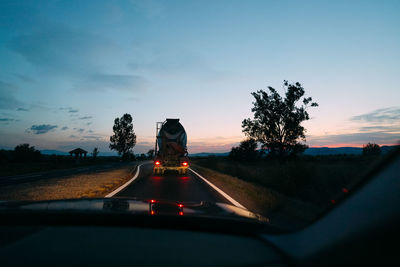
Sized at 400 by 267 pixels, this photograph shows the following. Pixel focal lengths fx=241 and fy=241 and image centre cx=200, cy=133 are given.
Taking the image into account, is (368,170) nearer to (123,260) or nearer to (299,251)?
(299,251)

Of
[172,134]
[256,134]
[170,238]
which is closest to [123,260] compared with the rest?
[170,238]

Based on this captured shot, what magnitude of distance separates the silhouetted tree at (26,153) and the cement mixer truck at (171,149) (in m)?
49.3

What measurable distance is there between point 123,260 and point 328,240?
1206mm

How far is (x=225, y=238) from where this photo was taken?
1.94 meters

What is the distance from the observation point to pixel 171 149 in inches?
775

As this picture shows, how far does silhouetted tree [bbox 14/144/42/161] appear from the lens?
55.0 meters

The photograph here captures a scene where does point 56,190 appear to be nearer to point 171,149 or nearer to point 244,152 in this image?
point 171,149

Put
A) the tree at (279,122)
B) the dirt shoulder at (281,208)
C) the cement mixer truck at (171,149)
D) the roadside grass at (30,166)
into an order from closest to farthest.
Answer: the dirt shoulder at (281,208) → the cement mixer truck at (171,149) → the roadside grass at (30,166) → the tree at (279,122)

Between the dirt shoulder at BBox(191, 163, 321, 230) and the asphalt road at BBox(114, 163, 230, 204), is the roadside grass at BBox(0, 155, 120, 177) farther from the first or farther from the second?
the dirt shoulder at BBox(191, 163, 321, 230)

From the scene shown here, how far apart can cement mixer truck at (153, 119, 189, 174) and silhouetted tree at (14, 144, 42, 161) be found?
49310 mm

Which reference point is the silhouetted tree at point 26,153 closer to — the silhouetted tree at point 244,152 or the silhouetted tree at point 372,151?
the silhouetted tree at point 244,152

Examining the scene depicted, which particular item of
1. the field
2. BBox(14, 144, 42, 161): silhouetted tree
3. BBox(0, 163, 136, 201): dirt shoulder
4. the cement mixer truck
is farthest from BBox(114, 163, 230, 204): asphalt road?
BBox(14, 144, 42, 161): silhouetted tree

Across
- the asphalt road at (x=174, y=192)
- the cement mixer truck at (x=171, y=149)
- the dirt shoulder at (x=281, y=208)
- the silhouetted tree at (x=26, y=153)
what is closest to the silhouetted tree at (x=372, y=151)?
the dirt shoulder at (x=281, y=208)

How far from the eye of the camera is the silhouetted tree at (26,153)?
55050 millimetres
